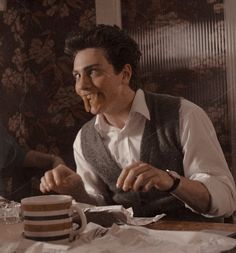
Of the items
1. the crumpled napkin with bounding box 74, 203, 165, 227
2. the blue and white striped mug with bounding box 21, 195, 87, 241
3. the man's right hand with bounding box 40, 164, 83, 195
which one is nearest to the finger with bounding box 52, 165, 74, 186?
the man's right hand with bounding box 40, 164, 83, 195

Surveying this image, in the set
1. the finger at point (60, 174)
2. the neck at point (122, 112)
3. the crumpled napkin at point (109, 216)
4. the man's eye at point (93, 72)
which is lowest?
the crumpled napkin at point (109, 216)

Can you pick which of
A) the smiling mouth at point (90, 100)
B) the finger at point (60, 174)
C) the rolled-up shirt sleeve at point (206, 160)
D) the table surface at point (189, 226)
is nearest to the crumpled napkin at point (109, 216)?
the table surface at point (189, 226)

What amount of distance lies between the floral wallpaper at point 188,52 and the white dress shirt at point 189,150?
0.16ft

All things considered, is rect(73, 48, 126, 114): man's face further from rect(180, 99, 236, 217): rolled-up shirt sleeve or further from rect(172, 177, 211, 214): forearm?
rect(172, 177, 211, 214): forearm

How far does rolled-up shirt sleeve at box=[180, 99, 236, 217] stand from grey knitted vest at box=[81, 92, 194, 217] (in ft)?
0.07

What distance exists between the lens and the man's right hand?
0.75 metres

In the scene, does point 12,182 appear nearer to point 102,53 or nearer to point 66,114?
point 66,114

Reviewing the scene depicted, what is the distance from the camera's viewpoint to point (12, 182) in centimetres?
94

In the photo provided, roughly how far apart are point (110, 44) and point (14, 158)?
0.31 meters

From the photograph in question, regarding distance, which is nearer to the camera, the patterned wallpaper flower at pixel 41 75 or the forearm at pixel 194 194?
the forearm at pixel 194 194

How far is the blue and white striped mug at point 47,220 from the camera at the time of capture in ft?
1.63

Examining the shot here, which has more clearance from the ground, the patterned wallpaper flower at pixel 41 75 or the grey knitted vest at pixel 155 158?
the patterned wallpaper flower at pixel 41 75

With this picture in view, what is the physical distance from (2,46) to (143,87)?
0.32 m

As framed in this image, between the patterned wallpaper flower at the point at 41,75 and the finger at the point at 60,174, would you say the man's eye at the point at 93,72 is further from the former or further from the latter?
the finger at the point at 60,174
